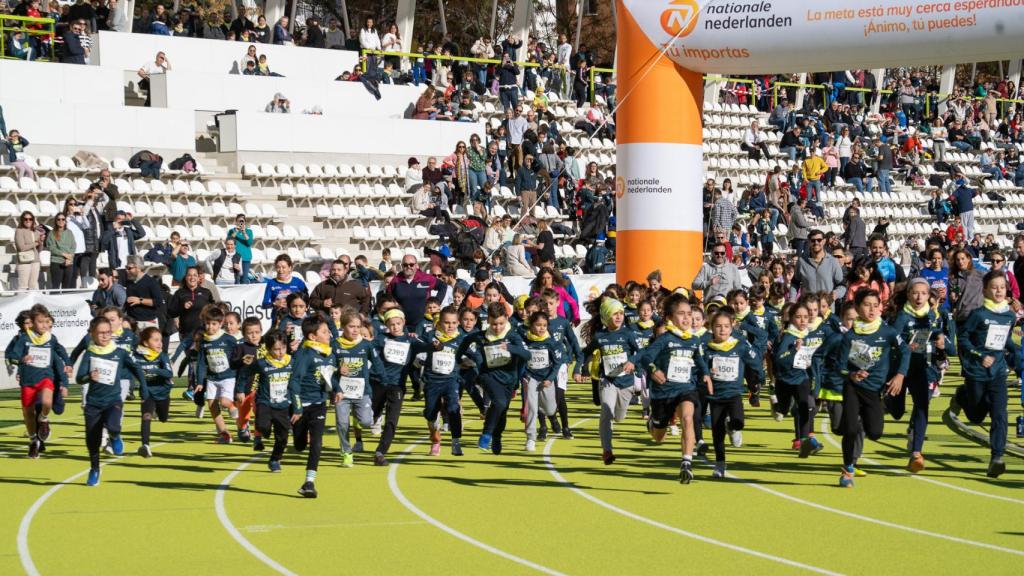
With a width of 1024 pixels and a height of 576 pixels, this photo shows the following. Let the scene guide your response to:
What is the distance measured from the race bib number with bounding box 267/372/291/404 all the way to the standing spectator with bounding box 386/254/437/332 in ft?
22.1

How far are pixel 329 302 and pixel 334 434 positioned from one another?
2.14 metres

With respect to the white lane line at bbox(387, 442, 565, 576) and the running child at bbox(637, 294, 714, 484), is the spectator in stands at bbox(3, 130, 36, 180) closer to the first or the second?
the white lane line at bbox(387, 442, 565, 576)

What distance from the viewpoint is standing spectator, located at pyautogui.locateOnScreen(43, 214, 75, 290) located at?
22.2 meters

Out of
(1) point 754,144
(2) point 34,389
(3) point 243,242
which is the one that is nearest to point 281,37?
(3) point 243,242

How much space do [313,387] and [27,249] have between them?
1155 cm

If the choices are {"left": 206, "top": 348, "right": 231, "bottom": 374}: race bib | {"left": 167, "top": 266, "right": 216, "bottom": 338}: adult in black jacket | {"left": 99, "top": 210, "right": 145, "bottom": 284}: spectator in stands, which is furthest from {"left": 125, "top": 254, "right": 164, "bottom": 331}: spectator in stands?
{"left": 206, "top": 348, "right": 231, "bottom": 374}: race bib

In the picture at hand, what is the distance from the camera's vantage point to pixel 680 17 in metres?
19.7

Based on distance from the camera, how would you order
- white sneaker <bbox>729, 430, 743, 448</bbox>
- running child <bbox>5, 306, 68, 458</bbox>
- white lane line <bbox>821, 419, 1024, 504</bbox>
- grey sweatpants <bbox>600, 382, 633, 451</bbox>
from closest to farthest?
white lane line <bbox>821, 419, 1024, 504</bbox>
grey sweatpants <bbox>600, 382, 633, 451</bbox>
running child <bbox>5, 306, 68, 458</bbox>
white sneaker <bbox>729, 430, 743, 448</bbox>

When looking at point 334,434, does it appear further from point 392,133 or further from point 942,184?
point 942,184

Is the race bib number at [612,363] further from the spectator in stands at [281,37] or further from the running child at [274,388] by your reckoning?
the spectator in stands at [281,37]

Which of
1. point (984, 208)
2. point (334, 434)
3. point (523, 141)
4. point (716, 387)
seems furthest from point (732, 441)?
point (984, 208)

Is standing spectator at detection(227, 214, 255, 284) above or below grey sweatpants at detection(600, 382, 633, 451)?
above

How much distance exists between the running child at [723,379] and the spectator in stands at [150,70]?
19.3 m

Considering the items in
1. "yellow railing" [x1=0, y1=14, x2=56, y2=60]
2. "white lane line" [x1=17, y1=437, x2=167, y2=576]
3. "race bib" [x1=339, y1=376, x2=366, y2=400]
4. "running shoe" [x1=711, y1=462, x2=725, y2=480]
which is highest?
"yellow railing" [x1=0, y1=14, x2=56, y2=60]
